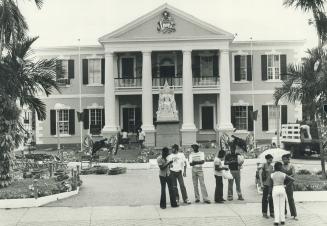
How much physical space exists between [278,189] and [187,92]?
76.7 feet

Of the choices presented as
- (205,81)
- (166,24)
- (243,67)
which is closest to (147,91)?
(205,81)

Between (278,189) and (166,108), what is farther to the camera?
(166,108)

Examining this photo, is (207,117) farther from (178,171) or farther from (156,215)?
(156,215)

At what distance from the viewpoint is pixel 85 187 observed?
16.6m

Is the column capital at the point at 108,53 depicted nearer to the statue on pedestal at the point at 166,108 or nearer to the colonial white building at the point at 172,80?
the colonial white building at the point at 172,80

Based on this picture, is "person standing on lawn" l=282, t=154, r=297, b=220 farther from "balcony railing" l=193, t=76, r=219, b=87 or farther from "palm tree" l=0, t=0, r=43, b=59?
"balcony railing" l=193, t=76, r=219, b=87

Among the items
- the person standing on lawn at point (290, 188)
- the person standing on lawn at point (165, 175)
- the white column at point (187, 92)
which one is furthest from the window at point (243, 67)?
the person standing on lawn at point (290, 188)

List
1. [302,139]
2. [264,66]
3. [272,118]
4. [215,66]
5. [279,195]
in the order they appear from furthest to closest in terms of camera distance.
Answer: [272,118]
[264,66]
[215,66]
[302,139]
[279,195]

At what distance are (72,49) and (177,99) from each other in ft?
25.8

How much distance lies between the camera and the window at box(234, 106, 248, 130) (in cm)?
3688

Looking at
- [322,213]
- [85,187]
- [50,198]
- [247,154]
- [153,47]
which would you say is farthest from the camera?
[153,47]

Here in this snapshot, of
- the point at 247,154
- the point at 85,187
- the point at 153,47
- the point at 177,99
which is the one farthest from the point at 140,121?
A: the point at 85,187

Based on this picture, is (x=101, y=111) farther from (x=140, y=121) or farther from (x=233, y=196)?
(x=233, y=196)

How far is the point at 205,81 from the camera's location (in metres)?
35.3
